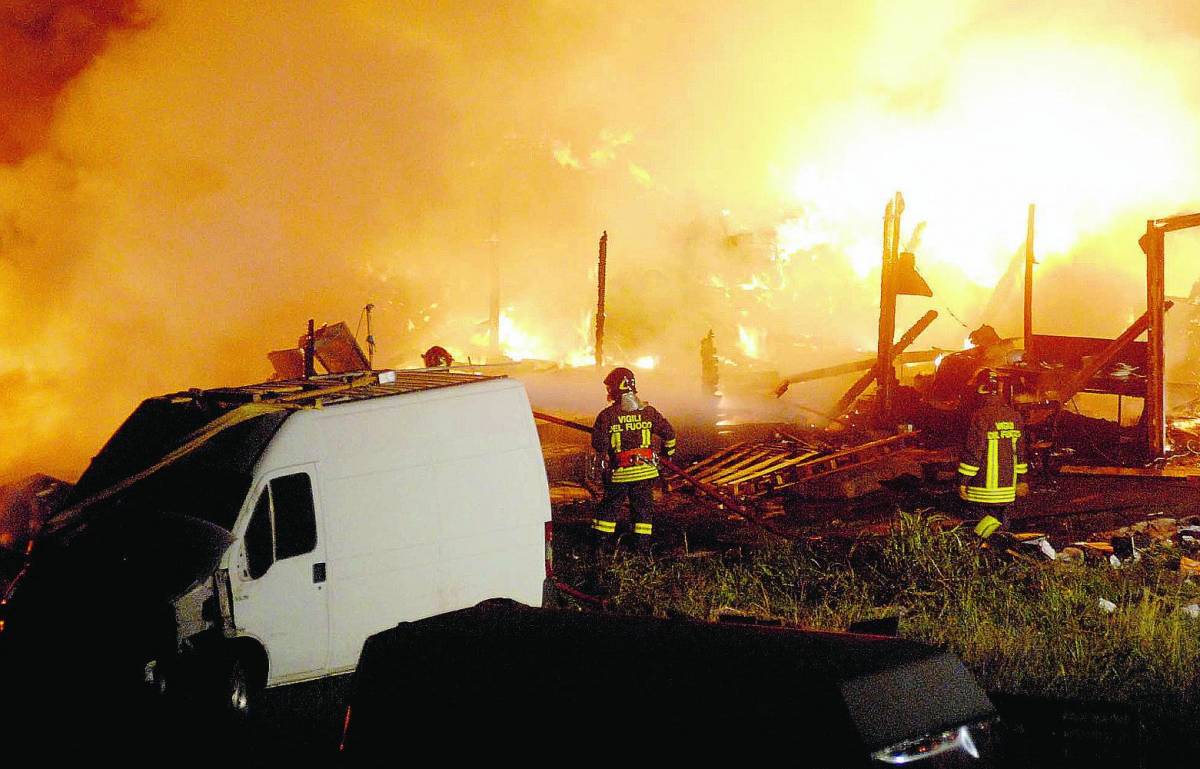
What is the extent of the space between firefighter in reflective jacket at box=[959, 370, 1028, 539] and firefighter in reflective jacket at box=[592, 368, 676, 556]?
2.70 m

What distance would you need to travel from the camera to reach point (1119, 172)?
82.6 feet

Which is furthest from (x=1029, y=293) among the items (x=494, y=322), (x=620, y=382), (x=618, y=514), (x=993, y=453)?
(x=494, y=322)

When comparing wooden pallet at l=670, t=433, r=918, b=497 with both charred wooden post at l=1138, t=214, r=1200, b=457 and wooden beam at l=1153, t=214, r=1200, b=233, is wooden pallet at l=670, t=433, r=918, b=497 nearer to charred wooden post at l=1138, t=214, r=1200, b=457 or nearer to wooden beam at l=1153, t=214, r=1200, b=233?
charred wooden post at l=1138, t=214, r=1200, b=457

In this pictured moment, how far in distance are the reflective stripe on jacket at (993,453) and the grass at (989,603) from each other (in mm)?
469

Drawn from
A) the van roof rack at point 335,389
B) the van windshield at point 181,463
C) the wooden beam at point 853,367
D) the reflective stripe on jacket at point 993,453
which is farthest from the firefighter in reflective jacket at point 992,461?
the wooden beam at point 853,367

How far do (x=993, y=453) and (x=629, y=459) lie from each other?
327 cm

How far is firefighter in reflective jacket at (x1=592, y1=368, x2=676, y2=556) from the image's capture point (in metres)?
8.54

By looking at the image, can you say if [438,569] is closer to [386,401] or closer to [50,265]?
[386,401]

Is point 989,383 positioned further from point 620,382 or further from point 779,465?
point 779,465

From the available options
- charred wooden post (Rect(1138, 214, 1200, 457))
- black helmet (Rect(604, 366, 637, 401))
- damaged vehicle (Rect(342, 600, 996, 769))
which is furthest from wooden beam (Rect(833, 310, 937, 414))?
damaged vehicle (Rect(342, 600, 996, 769))

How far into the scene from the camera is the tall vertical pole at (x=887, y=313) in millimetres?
14148

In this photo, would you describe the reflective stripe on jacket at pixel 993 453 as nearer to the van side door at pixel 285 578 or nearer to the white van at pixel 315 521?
the white van at pixel 315 521

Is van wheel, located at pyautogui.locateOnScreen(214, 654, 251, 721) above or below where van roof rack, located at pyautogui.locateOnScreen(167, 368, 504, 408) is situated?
below

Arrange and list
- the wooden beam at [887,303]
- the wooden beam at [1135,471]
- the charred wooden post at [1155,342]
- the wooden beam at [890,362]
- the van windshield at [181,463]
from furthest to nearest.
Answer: the wooden beam at [890,362]
the wooden beam at [887,303]
the charred wooden post at [1155,342]
the wooden beam at [1135,471]
the van windshield at [181,463]
